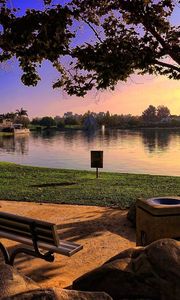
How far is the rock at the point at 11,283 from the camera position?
3.69m

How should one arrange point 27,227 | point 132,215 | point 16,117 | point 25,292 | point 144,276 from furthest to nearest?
point 16,117
point 132,215
point 27,227
point 144,276
point 25,292

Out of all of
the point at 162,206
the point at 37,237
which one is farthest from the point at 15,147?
the point at 37,237

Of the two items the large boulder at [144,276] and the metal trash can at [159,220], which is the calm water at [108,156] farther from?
the large boulder at [144,276]

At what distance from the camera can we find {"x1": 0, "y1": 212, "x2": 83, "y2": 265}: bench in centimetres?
530

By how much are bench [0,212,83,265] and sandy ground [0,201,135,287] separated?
1.60ft

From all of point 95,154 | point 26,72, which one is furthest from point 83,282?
point 95,154

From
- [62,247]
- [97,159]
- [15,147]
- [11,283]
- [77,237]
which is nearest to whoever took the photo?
[11,283]

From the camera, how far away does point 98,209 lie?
10.6 metres

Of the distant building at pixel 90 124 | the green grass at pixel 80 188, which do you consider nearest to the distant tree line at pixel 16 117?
the distant building at pixel 90 124

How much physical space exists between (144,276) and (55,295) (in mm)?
1196

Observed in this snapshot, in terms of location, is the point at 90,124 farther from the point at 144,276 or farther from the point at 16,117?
the point at 144,276

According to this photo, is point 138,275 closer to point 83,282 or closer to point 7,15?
point 83,282

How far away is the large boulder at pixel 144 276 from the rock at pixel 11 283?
820 millimetres

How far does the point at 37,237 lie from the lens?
217 inches
